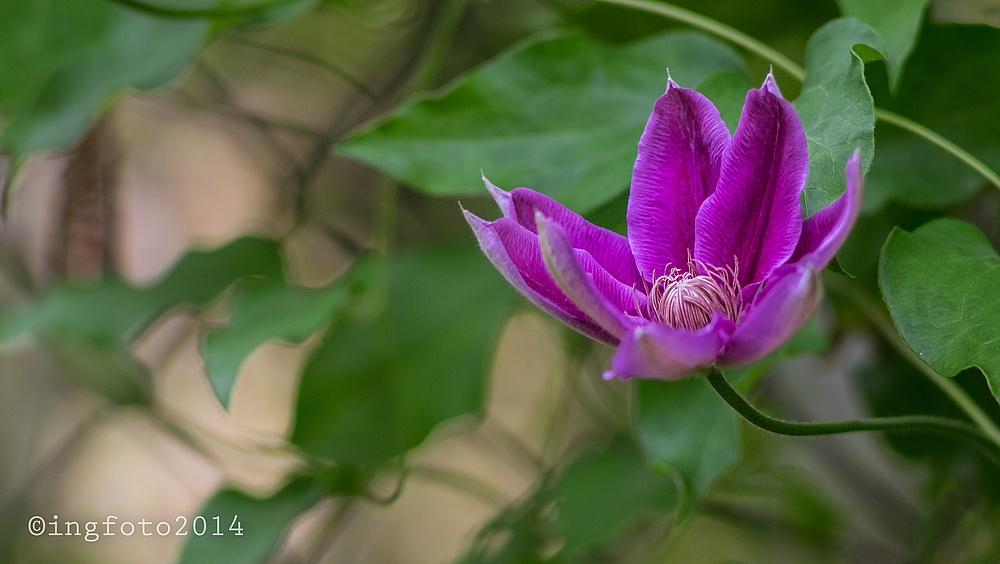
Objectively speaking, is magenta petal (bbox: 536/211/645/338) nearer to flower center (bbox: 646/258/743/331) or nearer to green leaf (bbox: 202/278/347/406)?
flower center (bbox: 646/258/743/331)

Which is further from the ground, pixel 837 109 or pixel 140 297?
pixel 837 109

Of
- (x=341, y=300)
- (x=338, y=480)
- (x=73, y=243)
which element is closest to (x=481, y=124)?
(x=341, y=300)

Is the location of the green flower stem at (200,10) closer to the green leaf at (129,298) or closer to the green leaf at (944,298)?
the green leaf at (129,298)

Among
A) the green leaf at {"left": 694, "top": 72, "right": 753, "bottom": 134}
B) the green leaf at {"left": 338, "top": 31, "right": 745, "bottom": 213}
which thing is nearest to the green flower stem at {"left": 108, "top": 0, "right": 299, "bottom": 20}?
the green leaf at {"left": 338, "top": 31, "right": 745, "bottom": 213}

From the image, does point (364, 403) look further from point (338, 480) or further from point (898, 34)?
point (898, 34)

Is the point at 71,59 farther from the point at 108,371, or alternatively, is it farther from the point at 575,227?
the point at 575,227

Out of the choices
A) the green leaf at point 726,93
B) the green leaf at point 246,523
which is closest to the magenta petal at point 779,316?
the green leaf at point 726,93

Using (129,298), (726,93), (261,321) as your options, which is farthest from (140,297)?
(726,93)
